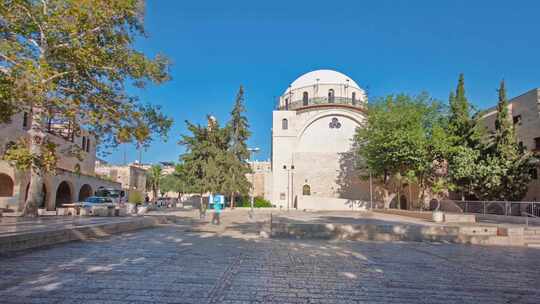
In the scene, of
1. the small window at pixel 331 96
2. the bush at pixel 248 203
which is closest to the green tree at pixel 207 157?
the bush at pixel 248 203

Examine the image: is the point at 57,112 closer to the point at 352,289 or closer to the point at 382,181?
the point at 352,289

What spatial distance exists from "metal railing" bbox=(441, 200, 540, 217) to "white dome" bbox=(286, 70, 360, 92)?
27.1m

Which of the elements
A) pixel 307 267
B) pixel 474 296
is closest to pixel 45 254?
pixel 307 267

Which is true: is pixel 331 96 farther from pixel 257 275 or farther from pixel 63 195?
pixel 257 275

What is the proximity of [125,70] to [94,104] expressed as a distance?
1879mm

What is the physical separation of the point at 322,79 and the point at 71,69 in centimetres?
4015

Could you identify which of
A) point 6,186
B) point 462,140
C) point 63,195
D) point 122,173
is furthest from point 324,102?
point 6,186

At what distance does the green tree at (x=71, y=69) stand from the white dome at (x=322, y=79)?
36.5 meters

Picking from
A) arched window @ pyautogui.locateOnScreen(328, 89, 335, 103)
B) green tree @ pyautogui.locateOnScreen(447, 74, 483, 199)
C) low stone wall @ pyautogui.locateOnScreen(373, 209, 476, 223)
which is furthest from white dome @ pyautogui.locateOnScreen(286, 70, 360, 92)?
low stone wall @ pyautogui.locateOnScreen(373, 209, 476, 223)

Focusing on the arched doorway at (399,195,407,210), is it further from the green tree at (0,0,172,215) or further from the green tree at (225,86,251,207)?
the green tree at (0,0,172,215)

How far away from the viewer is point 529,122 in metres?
25.8

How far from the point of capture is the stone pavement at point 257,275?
427cm

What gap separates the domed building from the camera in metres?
42.5

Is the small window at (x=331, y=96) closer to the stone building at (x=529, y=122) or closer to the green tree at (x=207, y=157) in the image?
the green tree at (x=207, y=157)
